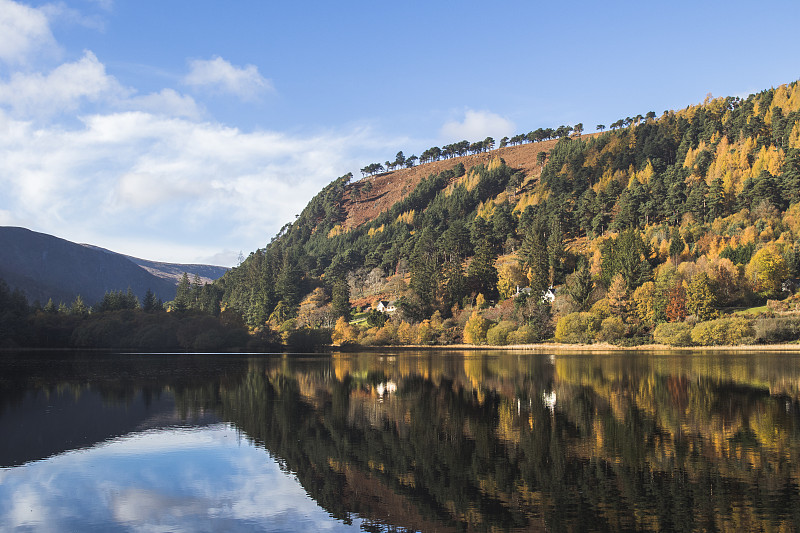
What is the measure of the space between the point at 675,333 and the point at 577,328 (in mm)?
16357

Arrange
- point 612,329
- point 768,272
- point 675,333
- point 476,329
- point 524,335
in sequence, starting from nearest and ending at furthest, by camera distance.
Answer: point 675,333
point 612,329
point 768,272
point 524,335
point 476,329

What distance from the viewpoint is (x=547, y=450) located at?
2247 centimetres

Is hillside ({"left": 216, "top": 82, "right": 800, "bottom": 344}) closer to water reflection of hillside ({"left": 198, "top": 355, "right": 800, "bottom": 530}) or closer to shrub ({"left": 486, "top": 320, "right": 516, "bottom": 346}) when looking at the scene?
shrub ({"left": 486, "top": 320, "right": 516, "bottom": 346})

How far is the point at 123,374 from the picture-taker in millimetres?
60375

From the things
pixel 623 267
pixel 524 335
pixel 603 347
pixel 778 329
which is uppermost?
pixel 623 267

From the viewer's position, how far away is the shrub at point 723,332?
279 ft

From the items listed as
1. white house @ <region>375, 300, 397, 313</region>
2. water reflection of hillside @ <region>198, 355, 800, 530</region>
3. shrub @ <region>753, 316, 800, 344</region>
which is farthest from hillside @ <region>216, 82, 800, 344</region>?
water reflection of hillside @ <region>198, 355, 800, 530</region>

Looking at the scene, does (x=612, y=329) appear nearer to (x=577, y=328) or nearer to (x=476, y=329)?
(x=577, y=328)

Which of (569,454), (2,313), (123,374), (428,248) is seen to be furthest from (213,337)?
(569,454)

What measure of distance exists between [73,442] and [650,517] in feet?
78.0

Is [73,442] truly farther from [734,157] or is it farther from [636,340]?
[734,157]

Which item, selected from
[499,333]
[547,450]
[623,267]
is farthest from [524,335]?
[547,450]

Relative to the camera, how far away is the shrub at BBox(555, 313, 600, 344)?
101125 millimetres

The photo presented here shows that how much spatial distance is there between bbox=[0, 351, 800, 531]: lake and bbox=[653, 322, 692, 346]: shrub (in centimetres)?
4851
